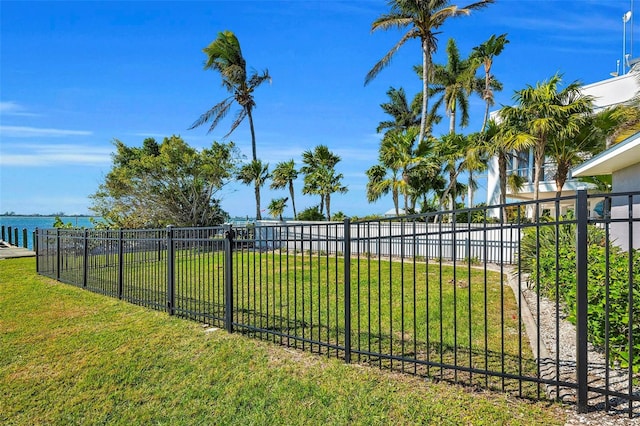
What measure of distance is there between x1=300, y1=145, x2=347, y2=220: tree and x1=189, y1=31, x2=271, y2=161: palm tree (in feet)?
12.1

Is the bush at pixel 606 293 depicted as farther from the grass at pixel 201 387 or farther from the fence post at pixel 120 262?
the fence post at pixel 120 262

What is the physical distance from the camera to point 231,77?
2430 cm

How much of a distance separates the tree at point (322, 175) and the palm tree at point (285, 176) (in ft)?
2.38

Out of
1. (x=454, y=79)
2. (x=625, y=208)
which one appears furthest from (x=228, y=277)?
(x=454, y=79)

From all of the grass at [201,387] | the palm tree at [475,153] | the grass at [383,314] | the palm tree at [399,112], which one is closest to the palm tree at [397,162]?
the palm tree at [475,153]

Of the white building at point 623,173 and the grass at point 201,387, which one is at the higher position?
the white building at point 623,173

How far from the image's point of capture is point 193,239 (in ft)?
19.4

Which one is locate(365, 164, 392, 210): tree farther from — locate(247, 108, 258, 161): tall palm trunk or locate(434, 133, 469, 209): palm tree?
locate(247, 108, 258, 161): tall palm trunk

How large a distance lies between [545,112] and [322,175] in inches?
544

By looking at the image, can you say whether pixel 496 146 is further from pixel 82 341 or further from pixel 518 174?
pixel 82 341

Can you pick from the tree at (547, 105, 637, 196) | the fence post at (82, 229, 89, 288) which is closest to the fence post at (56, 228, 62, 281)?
the fence post at (82, 229, 89, 288)

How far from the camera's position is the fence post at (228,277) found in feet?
17.2

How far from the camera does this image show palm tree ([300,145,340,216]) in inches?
983

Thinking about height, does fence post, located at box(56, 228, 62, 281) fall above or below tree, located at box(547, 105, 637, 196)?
below
